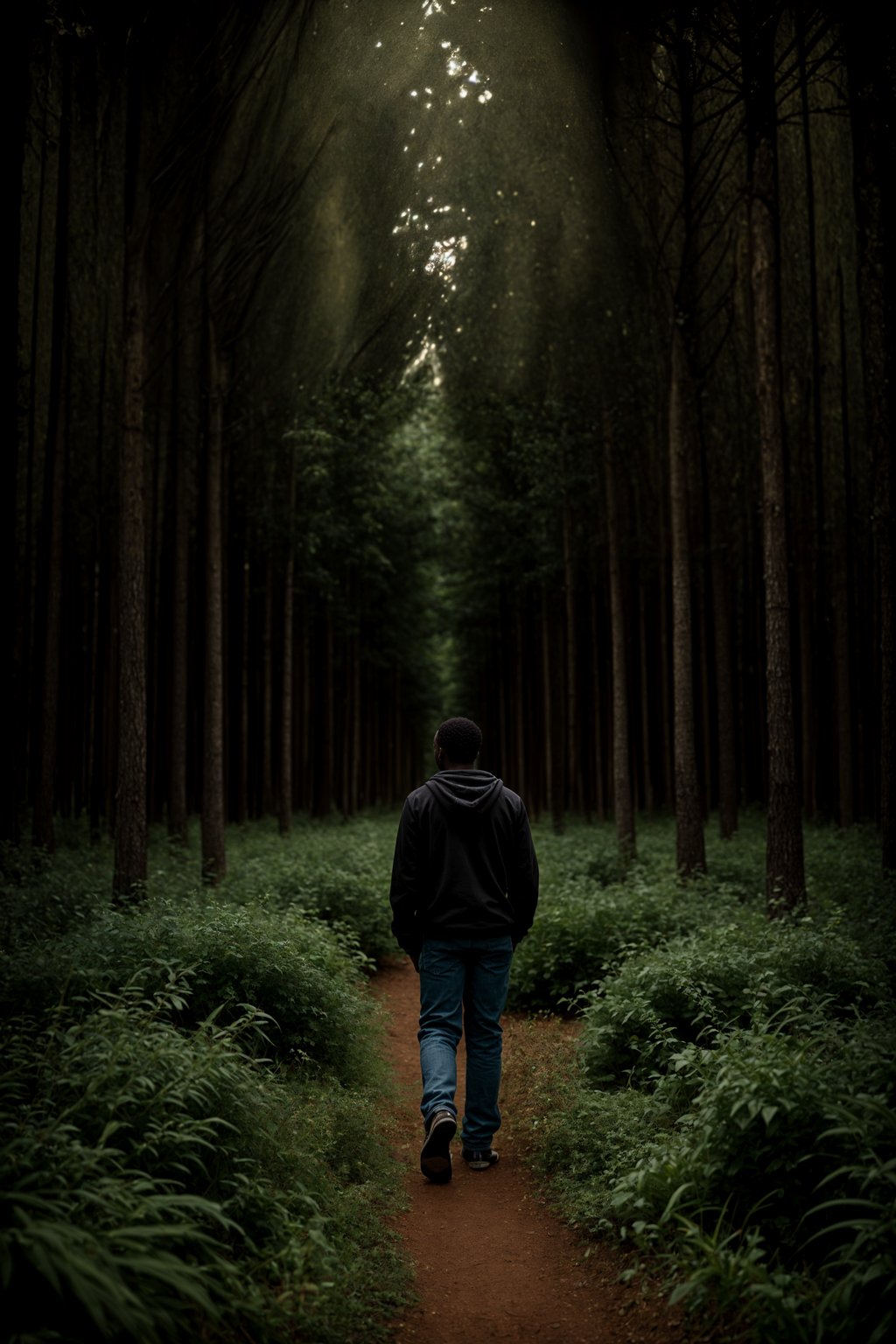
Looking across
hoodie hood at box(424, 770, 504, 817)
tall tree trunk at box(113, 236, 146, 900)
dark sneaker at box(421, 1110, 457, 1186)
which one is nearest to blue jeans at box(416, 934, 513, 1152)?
dark sneaker at box(421, 1110, 457, 1186)

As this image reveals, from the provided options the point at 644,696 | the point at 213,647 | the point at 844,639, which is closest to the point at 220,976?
the point at 213,647

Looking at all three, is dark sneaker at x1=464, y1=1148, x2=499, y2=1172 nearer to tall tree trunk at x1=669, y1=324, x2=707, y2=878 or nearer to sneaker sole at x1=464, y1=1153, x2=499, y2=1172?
sneaker sole at x1=464, y1=1153, x2=499, y2=1172

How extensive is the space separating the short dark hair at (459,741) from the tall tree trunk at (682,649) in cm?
683

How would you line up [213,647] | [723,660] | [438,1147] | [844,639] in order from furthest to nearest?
[844,639] < [723,660] < [213,647] < [438,1147]

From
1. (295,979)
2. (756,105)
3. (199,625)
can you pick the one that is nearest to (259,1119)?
(295,979)

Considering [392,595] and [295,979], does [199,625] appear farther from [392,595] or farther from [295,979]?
[295,979]

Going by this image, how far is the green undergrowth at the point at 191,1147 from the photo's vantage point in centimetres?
268

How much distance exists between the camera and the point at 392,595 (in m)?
29.3

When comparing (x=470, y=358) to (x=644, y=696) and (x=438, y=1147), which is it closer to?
(x=644, y=696)

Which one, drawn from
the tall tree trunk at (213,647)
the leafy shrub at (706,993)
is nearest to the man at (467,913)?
the leafy shrub at (706,993)

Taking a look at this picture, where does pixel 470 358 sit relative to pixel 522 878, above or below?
above

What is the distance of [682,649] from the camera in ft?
37.9

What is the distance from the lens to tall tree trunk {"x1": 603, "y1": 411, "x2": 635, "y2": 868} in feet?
44.8

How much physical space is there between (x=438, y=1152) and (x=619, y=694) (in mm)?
9815
